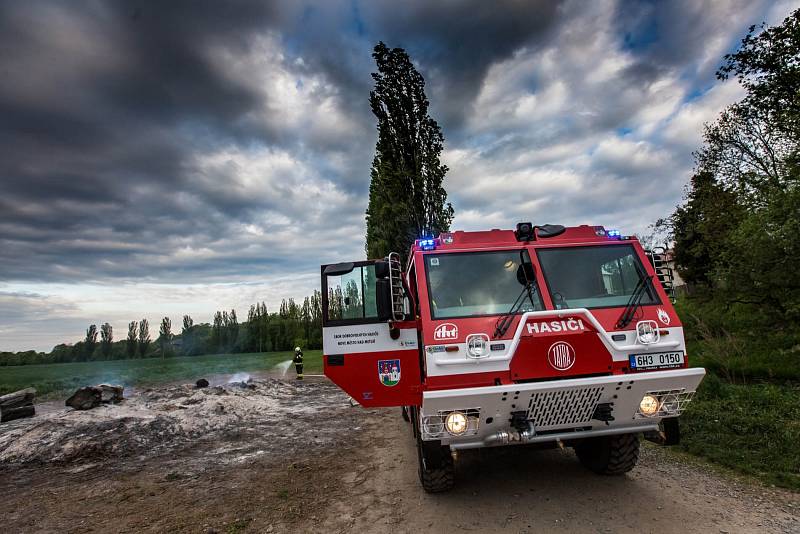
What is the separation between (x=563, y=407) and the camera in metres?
3.90

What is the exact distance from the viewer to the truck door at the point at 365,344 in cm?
476

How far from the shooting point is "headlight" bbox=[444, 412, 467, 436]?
150 inches

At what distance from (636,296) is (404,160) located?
14.3 m

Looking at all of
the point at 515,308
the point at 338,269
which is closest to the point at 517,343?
the point at 515,308

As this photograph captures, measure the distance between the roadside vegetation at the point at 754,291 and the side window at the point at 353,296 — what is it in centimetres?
511

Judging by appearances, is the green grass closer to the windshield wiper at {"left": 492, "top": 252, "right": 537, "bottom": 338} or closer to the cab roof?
the cab roof

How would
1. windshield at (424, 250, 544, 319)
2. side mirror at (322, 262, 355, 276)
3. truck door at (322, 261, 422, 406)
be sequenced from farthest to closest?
side mirror at (322, 262, 355, 276) < truck door at (322, 261, 422, 406) < windshield at (424, 250, 544, 319)

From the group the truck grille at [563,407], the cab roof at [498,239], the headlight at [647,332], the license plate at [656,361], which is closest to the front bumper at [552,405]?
the truck grille at [563,407]

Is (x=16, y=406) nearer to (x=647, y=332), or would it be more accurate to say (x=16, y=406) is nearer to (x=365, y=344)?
(x=365, y=344)

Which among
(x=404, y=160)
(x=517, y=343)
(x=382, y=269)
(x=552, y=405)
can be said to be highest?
(x=404, y=160)

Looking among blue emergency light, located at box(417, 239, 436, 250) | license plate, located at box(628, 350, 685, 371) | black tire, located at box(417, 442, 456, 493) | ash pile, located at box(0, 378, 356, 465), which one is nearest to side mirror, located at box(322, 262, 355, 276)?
blue emergency light, located at box(417, 239, 436, 250)

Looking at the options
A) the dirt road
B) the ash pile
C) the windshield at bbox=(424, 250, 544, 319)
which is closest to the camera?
the dirt road

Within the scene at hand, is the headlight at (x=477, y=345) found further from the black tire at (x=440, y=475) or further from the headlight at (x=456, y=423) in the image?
the black tire at (x=440, y=475)

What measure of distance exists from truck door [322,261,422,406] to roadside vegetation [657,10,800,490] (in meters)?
4.42
